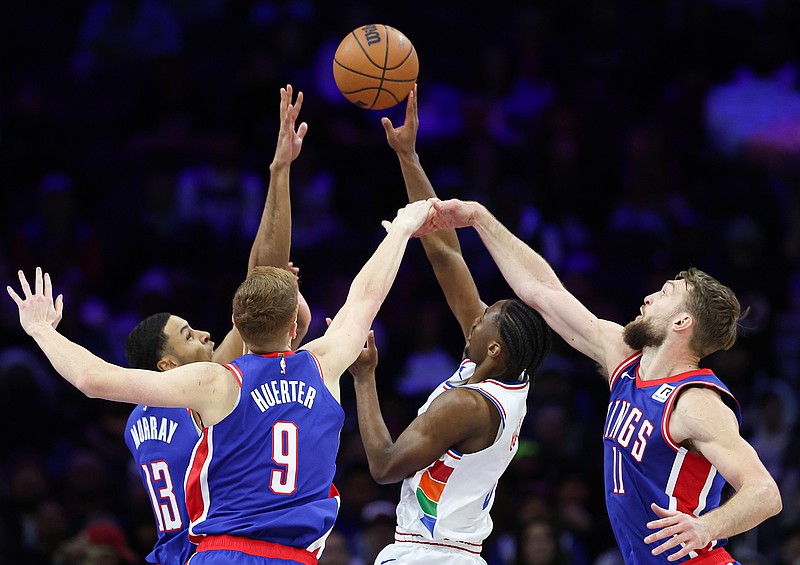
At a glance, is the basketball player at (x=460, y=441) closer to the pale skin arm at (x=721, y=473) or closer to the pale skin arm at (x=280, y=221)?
the pale skin arm at (x=280, y=221)

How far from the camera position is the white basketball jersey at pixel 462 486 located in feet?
19.8

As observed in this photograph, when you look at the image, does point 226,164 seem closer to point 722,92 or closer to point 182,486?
point 722,92

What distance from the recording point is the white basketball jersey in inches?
238

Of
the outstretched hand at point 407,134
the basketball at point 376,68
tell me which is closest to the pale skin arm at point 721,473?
the outstretched hand at point 407,134

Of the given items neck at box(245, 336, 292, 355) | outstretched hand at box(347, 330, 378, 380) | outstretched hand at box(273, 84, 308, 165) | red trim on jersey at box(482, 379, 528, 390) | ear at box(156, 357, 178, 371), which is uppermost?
outstretched hand at box(273, 84, 308, 165)

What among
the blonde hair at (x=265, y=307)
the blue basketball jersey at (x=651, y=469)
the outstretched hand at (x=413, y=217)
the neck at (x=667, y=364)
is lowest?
the blue basketball jersey at (x=651, y=469)

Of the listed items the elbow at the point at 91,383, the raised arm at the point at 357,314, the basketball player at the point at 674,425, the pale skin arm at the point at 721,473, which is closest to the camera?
the elbow at the point at 91,383

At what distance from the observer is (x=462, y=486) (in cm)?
608

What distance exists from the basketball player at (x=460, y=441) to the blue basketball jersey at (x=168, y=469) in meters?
0.96

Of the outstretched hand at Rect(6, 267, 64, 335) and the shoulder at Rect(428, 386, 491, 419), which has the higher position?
the outstretched hand at Rect(6, 267, 64, 335)

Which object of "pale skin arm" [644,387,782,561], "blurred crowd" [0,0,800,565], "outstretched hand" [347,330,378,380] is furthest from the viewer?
"blurred crowd" [0,0,800,565]

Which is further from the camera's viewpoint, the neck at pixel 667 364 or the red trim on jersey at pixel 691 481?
the neck at pixel 667 364

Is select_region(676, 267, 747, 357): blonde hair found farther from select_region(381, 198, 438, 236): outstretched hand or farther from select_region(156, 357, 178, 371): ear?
select_region(156, 357, 178, 371): ear

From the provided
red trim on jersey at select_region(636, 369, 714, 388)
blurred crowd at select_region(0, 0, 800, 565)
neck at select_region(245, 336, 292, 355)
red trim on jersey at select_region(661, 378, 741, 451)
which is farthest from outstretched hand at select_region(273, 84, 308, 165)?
blurred crowd at select_region(0, 0, 800, 565)
